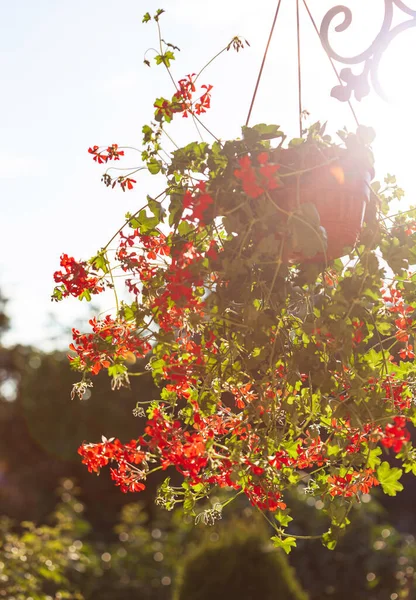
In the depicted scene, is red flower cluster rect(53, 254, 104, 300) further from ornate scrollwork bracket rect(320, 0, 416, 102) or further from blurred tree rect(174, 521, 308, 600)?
blurred tree rect(174, 521, 308, 600)

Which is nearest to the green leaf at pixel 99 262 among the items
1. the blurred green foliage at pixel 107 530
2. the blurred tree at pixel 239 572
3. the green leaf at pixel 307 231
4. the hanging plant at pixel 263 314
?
the hanging plant at pixel 263 314

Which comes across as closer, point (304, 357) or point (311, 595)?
point (304, 357)

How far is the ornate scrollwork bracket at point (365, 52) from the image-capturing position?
192 centimetres

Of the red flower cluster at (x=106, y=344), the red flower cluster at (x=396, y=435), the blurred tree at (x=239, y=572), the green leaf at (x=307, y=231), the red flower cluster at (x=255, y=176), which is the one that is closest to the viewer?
the red flower cluster at (x=396, y=435)

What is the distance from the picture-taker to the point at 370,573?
5477 mm

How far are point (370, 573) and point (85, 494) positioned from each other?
19.7 feet

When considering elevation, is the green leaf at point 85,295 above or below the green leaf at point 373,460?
above

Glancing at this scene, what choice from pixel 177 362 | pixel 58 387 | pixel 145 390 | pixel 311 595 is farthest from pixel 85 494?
pixel 177 362

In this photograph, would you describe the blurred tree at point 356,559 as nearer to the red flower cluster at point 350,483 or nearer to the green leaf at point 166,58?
the red flower cluster at point 350,483

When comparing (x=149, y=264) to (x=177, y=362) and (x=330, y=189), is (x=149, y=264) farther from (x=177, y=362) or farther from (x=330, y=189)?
(x=330, y=189)

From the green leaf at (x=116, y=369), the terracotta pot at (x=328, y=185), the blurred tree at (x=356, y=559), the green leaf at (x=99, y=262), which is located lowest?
the blurred tree at (x=356, y=559)

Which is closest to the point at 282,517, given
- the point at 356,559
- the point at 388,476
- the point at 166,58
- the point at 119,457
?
the point at 388,476

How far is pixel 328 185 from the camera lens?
5.48ft

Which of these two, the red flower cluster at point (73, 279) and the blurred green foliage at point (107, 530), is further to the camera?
the blurred green foliage at point (107, 530)
